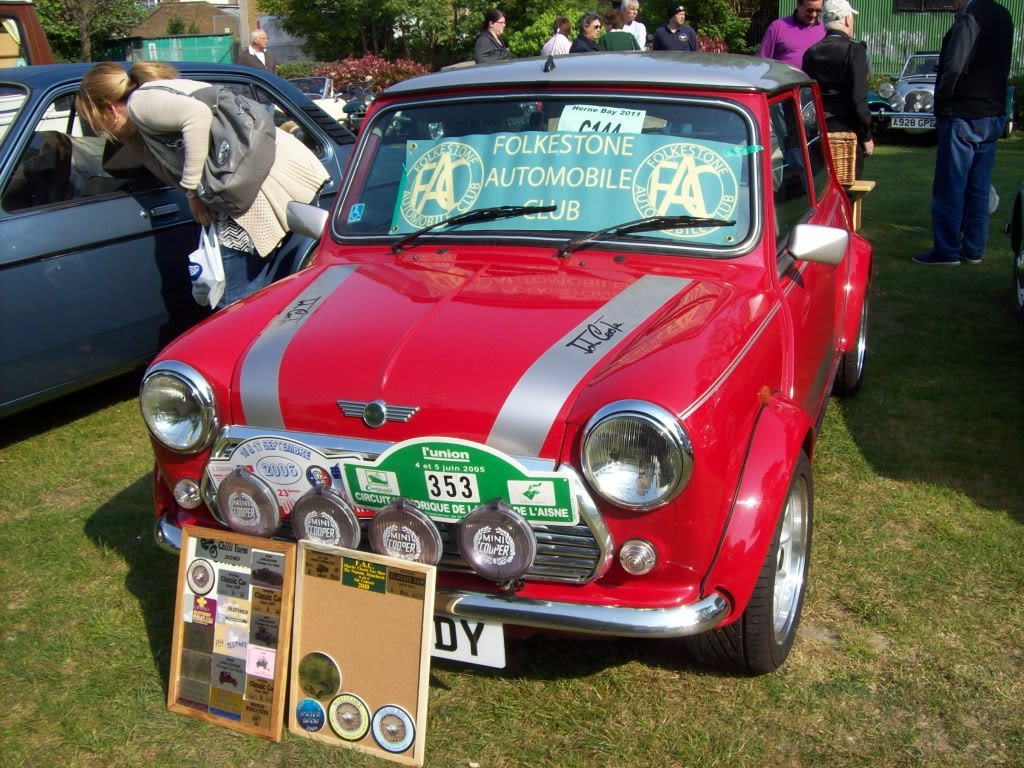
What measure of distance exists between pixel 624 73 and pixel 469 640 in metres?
1.96

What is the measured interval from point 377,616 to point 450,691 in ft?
1.78

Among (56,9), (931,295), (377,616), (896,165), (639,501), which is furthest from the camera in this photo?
(56,9)

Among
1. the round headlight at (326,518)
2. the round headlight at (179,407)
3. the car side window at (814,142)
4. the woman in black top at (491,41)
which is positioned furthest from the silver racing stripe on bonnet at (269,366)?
the woman in black top at (491,41)

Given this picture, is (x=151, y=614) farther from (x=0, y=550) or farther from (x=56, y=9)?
(x=56, y=9)

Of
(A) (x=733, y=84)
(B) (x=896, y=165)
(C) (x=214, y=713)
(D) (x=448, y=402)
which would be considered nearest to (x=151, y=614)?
(C) (x=214, y=713)

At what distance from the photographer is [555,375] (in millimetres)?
2674

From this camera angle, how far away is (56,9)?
30875 mm

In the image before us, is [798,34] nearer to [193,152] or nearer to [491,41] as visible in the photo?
[491,41]

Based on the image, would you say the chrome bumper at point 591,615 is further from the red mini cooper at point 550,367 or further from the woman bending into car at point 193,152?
the woman bending into car at point 193,152

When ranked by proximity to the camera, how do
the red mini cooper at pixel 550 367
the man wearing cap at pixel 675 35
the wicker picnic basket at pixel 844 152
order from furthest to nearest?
the man wearing cap at pixel 675 35 → the wicker picnic basket at pixel 844 152 → the red mini cooper at pixel 550 367

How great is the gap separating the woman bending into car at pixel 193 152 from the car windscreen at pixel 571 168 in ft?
3.39

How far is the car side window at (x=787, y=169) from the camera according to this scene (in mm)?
3510

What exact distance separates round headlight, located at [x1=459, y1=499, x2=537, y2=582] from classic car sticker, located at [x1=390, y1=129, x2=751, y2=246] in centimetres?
122

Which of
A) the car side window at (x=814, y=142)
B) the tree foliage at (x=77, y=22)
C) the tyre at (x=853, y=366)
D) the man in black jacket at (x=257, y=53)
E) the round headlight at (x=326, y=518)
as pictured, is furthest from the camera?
the tree foliage at (x=77, y=22)
